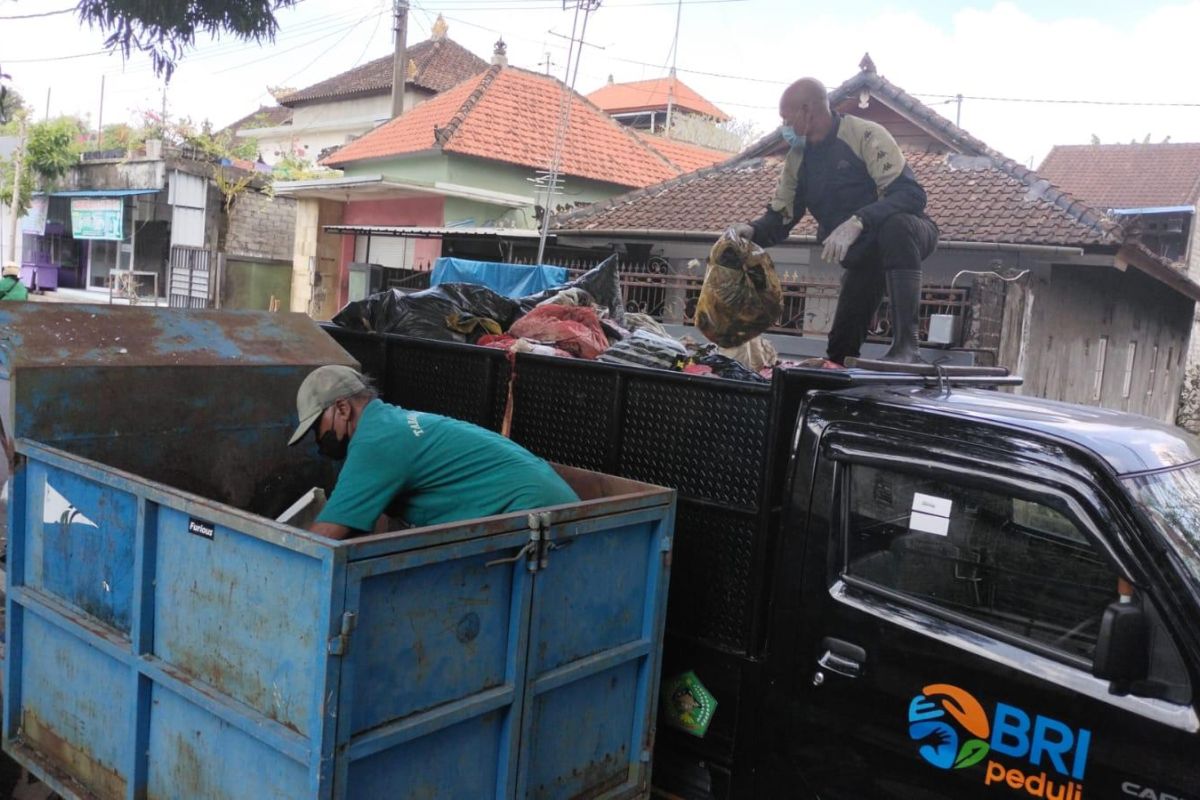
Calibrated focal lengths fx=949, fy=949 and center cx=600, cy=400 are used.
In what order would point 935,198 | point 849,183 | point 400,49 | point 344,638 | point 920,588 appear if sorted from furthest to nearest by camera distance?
point 400,49 < point 935,198 < point 849,183 < point 920,588 < point 344,638

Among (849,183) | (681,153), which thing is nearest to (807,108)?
(849,183)

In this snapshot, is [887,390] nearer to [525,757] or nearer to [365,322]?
[525,757]

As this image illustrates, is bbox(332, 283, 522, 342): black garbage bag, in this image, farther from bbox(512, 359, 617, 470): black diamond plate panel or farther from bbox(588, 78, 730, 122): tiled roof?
bbox(588, 78, 730, 122): tiled roof

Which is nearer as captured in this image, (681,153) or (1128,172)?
(681,153)

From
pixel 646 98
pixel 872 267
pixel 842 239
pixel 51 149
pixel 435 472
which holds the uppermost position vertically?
pixel 646 98

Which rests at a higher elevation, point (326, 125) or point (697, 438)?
point (326, 125)

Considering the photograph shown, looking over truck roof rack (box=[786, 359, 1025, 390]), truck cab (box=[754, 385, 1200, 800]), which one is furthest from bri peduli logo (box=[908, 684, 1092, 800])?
truck roof rack (box=[786, 359, 1025, 390])

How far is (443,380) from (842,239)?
2.39 m

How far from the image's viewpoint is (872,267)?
5.62 m

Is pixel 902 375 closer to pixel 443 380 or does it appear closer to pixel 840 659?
pixel 840 659

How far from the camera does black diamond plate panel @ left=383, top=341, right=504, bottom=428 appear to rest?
13.8ft

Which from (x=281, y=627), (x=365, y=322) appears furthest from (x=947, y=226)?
(x=281, y=627)

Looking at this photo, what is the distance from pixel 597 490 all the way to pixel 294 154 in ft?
110

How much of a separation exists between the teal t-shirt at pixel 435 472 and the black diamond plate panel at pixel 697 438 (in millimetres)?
480
